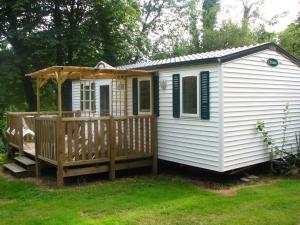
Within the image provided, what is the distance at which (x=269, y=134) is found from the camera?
811cm

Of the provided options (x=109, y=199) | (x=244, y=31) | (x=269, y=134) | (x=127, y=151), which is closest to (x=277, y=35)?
(x=244, y=31)

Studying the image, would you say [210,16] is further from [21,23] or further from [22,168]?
[22,168]

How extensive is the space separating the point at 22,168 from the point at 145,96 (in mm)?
3531

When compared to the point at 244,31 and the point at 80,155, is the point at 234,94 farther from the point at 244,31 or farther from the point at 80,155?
the point at 244,31

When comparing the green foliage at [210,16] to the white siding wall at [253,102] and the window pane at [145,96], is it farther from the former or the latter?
the window pane at [145,96]

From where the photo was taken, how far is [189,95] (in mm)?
7492

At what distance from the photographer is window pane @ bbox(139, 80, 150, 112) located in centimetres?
852

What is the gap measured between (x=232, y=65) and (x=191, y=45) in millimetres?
15470

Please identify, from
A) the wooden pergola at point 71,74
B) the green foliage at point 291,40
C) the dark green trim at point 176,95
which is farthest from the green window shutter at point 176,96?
the green foliage at point 291,40

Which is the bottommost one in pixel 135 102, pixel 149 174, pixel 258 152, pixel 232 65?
pixel 149 174

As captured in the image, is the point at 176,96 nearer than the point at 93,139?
No

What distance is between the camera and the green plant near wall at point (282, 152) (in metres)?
7.83

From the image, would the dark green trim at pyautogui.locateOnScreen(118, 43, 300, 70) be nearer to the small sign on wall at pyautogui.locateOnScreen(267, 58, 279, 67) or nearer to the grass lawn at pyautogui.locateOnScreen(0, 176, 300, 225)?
the small sign on wall at pyautogui.locateOnScreen(267, 58, 279, 67)

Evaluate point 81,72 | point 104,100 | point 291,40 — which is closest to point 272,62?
point 81,72
